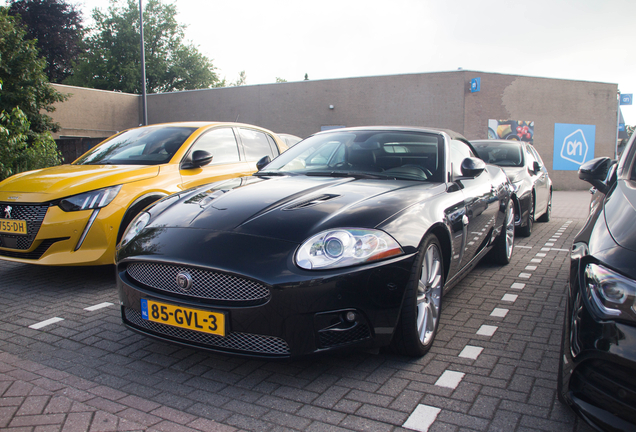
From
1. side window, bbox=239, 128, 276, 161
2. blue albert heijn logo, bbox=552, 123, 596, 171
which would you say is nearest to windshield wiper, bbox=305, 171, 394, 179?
side window, bbox=239, 128, 276, 161

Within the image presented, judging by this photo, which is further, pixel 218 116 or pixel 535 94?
pixel 218 116

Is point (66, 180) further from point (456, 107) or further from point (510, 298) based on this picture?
point (456, 107)

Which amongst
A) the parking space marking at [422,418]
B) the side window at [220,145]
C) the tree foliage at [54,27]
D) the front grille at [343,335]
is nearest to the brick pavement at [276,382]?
the parking space marking at [422,418]

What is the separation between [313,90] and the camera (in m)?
23.6

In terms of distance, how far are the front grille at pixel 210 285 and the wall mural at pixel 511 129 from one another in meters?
20.8

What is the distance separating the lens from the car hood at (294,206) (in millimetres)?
2625

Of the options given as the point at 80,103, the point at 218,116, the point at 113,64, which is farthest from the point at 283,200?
the point at 113,64

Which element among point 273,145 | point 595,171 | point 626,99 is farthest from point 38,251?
point 626,99

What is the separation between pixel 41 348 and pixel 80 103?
84.8 feet

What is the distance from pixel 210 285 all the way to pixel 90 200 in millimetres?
2406

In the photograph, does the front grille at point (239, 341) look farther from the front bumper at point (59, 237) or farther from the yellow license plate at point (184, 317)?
the front bumper at point (59, 237)

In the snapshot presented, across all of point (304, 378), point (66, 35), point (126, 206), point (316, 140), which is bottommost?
point (304, 378)

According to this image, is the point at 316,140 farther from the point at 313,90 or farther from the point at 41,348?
the point at 313,90

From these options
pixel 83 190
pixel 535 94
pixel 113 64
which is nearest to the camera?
pixel 83 190
